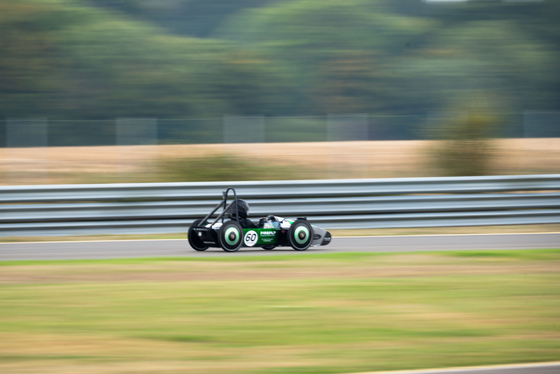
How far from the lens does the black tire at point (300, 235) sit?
399 inches

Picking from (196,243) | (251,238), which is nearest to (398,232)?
(251,238)

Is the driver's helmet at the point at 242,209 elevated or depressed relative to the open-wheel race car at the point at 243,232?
elevated

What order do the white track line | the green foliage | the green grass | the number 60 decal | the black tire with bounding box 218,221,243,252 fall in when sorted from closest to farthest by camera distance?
the white track line
the green grass
the black tire with bounding box 218,221,243,252
the number 60 decal
the green foliage

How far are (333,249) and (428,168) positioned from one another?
6.23 metres

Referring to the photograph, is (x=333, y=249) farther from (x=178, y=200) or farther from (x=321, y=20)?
(x=321, y=20)

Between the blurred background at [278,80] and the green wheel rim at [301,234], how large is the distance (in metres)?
6.00

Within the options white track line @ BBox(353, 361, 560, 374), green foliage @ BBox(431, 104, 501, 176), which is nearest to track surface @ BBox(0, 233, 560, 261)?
green foliage @ BBox(431, 104, 501, 176)

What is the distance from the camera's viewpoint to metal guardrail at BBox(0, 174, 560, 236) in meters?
12.2

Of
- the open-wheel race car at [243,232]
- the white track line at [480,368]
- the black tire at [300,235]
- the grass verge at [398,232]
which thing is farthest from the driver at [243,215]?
the white track line at [480,368]

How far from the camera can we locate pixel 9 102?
2328cm

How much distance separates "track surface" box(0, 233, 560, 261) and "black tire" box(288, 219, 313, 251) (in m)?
0.11

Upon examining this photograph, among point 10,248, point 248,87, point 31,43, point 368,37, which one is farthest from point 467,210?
point 31,43

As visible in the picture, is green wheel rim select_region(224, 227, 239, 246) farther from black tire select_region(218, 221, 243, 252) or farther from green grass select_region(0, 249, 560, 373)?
green grass select_region(0, 249, 560, 373)

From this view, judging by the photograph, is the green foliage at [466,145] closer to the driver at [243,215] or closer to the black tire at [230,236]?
the driver at [243,215]
